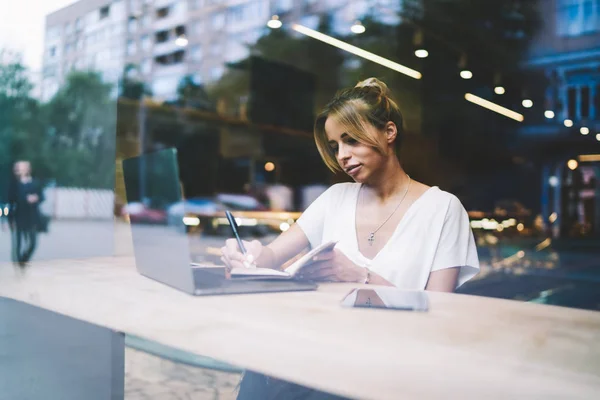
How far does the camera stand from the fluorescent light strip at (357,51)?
3.68m

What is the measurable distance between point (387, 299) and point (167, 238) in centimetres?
50

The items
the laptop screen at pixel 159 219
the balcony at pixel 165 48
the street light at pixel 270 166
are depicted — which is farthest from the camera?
the balcony at pixel 165 48

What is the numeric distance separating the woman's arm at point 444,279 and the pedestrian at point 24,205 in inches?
127

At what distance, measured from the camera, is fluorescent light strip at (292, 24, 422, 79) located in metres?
3.68

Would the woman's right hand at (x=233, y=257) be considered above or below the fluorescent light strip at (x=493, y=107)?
below

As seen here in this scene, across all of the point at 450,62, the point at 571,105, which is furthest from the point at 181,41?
the point at 571,105

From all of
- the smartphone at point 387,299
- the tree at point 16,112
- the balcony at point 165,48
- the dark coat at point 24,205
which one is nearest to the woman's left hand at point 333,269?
the smartphone at point 387,299

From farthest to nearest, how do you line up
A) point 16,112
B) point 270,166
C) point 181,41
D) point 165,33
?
point 181,41, point 165,33, point 270,166, point 16,112

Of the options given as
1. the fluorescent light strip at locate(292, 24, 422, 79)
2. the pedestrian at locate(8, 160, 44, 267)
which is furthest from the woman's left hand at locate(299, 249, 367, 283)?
the pedestrian at locate(8, 160, 44, 267)

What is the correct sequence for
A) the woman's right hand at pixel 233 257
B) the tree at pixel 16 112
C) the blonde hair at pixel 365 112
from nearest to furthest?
1. the woman's right hand at pixel 233 257
2. the blonde hair at pixel 365 112
3. the tree at pixel 16 112

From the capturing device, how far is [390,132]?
183 centimetres

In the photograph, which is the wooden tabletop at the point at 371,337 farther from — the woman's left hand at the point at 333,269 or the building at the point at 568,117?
the building at the point at 568,117

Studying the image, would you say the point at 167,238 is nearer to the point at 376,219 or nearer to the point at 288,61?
the point at 376,219

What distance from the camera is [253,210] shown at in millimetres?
4664
